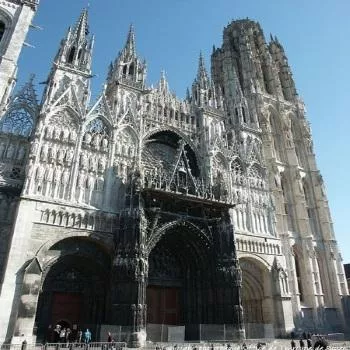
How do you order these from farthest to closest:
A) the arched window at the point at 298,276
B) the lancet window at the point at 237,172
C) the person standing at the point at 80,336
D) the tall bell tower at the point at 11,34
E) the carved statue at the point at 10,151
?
the lancet window at the point at 237,172 < the arched window at the point at 298,276 < the tall bell tower at the point at 11,34 < the carved statue at the point at 10,151 < the person standing at the point at 80,336

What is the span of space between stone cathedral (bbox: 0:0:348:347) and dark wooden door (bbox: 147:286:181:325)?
0.26ft

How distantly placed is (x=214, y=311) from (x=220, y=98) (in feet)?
61.0

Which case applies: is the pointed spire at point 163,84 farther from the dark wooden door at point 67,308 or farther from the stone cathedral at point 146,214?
the dark wooden door at point 67,308

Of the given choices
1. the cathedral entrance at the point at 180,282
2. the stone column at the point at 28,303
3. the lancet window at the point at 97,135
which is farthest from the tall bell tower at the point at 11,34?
the cathedral entrance at the point at 180,282

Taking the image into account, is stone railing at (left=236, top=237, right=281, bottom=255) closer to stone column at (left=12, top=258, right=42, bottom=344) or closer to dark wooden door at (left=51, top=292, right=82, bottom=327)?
dark wooden door at (left=51, top=292, right=82, bottom=327)

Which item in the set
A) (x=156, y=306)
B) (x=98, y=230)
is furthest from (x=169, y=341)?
(x=98, y=230)

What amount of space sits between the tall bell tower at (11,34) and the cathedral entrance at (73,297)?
34.3 feet

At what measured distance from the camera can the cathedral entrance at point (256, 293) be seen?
23078mm

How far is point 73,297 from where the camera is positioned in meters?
18.1

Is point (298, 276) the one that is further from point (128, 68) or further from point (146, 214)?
point (128, 68)

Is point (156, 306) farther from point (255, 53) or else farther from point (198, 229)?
point (255, 53)

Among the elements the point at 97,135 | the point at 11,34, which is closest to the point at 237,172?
the point at 97,135

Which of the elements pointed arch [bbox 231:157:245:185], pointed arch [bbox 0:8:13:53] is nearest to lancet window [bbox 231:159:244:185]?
pointed arch [bbox 231:157:245:185]

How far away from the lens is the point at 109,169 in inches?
817
